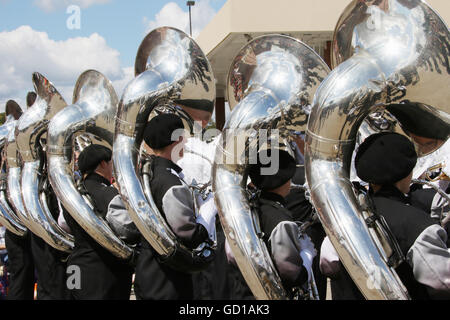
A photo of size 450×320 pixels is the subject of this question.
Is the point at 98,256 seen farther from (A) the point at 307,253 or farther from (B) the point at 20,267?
(B) the point at 20,267

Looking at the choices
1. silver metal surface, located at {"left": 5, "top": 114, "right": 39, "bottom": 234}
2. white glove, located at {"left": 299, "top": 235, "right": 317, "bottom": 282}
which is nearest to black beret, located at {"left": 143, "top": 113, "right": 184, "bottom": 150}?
white glove, located at {"left": 299, "top": 235, "right": 317, "bottom": 282}

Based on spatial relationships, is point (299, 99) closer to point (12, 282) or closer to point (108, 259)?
point (108, 259)

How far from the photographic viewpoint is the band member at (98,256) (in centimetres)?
331

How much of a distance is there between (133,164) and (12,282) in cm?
245

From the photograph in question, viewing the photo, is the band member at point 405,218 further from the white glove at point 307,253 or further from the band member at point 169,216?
the band member at point 169,216

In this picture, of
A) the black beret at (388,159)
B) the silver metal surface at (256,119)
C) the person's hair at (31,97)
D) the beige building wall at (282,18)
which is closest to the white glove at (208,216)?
the silver metal surface at (256,119)

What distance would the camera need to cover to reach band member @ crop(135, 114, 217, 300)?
2797mm

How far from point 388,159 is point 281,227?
1.88 feet

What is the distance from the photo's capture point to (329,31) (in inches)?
326

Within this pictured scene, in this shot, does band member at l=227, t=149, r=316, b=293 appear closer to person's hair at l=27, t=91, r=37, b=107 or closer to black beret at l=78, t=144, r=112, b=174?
black beret at l=78, t=144, r=112, b=174

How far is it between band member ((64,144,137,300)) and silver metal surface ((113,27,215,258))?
0.36 meters

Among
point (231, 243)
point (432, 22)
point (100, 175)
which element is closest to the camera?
point (432, 22)

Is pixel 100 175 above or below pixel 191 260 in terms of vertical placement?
above
